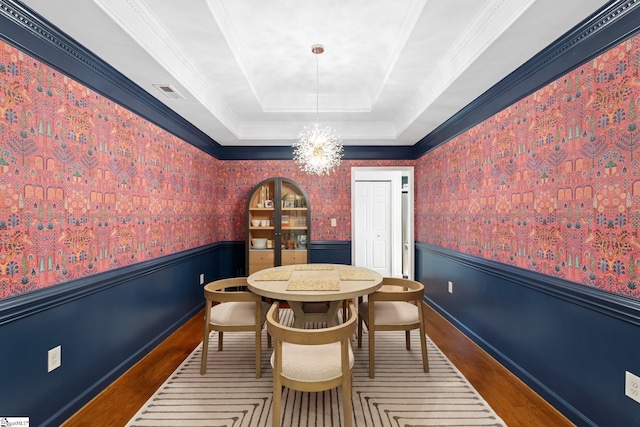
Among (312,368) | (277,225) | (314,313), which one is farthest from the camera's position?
(277,225)

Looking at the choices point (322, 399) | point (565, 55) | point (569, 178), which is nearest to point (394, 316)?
point (322, 399)

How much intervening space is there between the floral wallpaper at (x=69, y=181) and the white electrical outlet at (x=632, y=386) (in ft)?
10.7

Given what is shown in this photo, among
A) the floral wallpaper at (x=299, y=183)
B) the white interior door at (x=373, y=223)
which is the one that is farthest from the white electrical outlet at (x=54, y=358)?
the white interior door at (x=373, y=223)

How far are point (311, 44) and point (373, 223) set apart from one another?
389cm

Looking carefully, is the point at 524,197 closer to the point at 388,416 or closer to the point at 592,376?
the point at 592,376

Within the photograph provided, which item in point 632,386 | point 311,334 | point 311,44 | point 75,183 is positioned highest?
point 311,44

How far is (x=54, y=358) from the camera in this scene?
187 centimetres

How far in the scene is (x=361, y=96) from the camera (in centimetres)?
399

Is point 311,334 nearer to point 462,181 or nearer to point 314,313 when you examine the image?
point 314,313

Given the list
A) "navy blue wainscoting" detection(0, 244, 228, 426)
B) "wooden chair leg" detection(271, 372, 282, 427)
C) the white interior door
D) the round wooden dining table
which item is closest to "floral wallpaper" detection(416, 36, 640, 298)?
the round wooden dining table

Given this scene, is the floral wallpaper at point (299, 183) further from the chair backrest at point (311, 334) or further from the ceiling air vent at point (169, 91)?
the chair backrest at point (311, 334)

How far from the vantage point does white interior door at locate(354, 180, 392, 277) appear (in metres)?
6.07

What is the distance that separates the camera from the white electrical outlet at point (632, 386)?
1542mm

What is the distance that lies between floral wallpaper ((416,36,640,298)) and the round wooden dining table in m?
1.23
